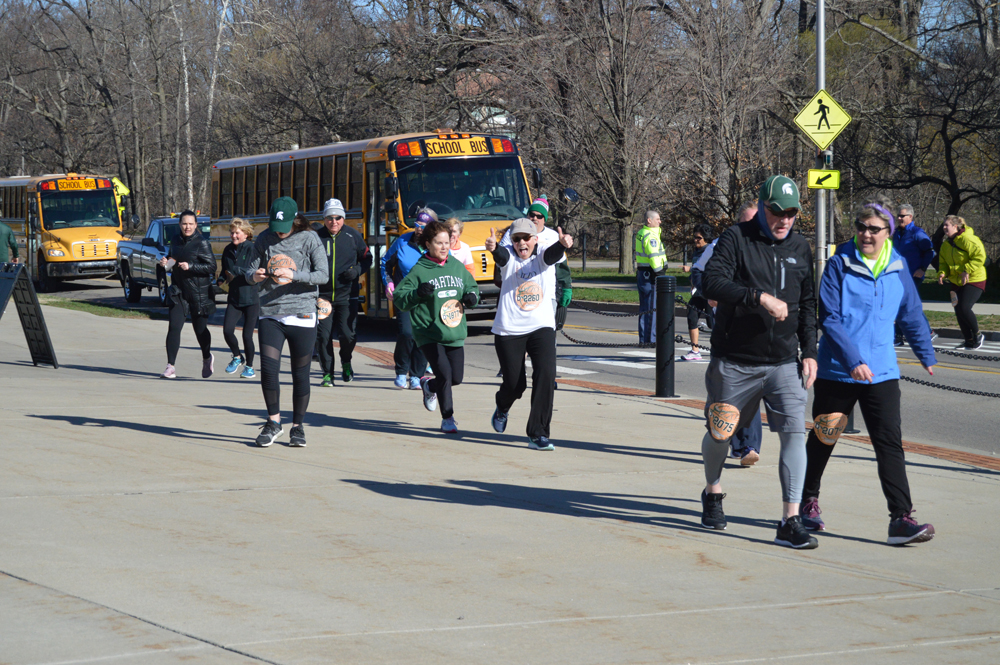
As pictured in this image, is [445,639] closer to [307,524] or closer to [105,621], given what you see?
[105,621]

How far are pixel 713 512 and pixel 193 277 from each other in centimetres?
819

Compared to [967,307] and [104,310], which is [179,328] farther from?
[104,310]

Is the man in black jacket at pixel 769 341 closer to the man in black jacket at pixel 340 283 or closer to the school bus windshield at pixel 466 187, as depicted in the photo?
the man in black jacket at pixel 340 283

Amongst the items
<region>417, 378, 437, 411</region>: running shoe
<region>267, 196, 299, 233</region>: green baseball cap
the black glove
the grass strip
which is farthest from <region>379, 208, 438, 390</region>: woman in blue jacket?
the grass strip

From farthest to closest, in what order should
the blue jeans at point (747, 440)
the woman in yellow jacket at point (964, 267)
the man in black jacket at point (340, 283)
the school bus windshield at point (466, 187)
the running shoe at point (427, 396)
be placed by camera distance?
the school bus windshield at point (466, 187)
the woman in yellow jacket at point (964, 267)
the man in black jacket at point (340, 283)
the running shoe at point (427, 396)
the blue jeans at point (747, 440)

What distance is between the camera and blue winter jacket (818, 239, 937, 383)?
583 cm

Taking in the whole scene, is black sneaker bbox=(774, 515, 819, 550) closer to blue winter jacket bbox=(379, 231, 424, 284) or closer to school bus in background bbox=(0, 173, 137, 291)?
blue winter jacket bbox=(379, 231, 424, 284)

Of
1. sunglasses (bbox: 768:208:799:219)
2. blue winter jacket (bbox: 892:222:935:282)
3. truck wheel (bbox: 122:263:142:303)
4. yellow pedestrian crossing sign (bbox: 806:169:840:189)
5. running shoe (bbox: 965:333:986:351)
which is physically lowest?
running shoe (bbox: 965:333:986:351)

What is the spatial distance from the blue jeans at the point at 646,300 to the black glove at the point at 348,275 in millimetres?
4995

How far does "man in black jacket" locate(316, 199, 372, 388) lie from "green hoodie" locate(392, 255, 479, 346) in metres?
2.93

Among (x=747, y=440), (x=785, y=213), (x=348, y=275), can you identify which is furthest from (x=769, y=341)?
(x=348, y=275)

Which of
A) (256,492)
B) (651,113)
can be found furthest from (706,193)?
(256,492)

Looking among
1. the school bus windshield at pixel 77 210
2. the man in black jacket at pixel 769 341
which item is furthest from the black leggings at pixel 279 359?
the school bus windshield at pixel 77 210

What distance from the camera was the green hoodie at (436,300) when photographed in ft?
29.1
